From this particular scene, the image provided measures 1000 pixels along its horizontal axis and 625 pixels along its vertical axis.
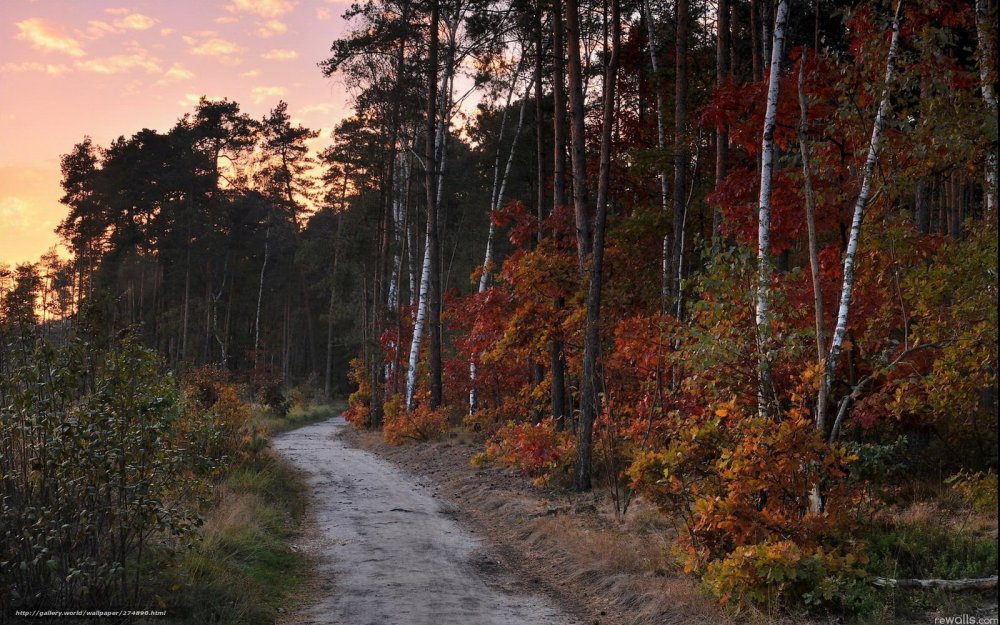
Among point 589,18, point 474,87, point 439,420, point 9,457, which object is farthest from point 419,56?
point 9,457

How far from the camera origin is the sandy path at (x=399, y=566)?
277 inches

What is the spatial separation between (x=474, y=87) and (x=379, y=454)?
1154 centimetres

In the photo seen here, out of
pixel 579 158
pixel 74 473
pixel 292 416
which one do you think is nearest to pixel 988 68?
pixel 579 158

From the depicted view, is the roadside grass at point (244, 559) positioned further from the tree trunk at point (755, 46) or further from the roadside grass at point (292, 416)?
the roadside grass at point (292, 416)

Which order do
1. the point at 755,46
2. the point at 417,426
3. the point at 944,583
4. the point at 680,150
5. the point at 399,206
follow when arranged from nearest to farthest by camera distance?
1. the point at 944,583
2. the point at 680,150
3. the point at 755,46
4. the point at 417,426
5. the point at 399,206

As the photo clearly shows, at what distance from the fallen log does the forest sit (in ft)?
0.10

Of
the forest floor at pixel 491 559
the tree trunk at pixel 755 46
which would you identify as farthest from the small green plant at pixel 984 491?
the tree trunk at pixel 755 46

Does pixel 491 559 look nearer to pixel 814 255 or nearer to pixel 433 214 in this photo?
pixel 814 255

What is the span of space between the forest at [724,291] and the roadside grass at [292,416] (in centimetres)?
325

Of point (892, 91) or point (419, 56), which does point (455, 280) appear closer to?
point (419, 56)

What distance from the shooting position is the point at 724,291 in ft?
27.2

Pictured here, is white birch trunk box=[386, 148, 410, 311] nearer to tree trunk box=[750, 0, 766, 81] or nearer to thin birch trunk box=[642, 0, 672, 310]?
thin birch trunk box=[642, 0, 672, 310]

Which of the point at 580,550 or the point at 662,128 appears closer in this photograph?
the point at 580,550

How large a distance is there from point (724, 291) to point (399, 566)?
197 inches
